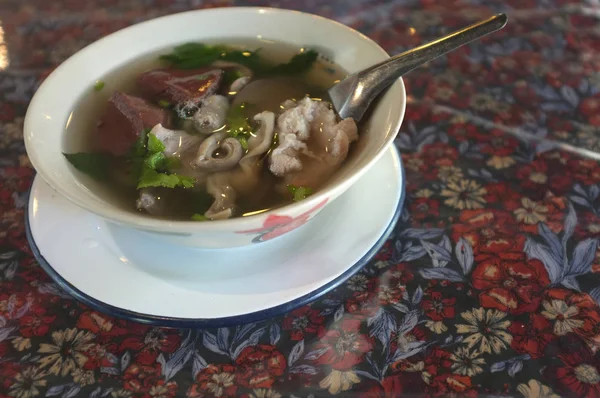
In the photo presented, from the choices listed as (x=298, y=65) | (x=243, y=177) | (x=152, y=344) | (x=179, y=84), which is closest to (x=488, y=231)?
(x=243, y=177)

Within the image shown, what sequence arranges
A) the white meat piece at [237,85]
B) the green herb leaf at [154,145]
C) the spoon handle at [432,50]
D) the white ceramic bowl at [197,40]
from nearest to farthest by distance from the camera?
the white ceramic bowl at [197,40], the spoon handle at [432,50], the green herb leaf at [154,145], the white meat piece at [237,85]

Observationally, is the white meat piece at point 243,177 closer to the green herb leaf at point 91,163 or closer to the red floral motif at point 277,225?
the red floral motif at point 277,225

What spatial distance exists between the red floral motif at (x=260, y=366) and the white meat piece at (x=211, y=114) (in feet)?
2.08

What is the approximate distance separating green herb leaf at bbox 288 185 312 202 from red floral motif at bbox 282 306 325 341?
248mm

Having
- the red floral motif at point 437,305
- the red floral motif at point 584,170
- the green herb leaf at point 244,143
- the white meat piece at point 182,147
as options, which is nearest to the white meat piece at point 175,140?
the white meat piece at point 182,147

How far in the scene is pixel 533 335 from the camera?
1007 millimetres

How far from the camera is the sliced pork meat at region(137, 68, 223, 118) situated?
1380 mm

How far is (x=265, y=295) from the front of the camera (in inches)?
38.7

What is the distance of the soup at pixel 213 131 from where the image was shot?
1.17m

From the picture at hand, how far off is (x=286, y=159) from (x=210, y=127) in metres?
0.27

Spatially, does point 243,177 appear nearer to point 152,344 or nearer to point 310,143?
point 310,143

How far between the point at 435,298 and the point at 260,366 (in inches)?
16.3

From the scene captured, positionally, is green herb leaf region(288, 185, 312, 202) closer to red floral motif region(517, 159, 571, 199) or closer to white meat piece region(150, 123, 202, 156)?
white meat piece region(150, 123, 202, 156)

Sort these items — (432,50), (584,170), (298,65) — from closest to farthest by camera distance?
(432,50)
(584,170)
(298,65)
